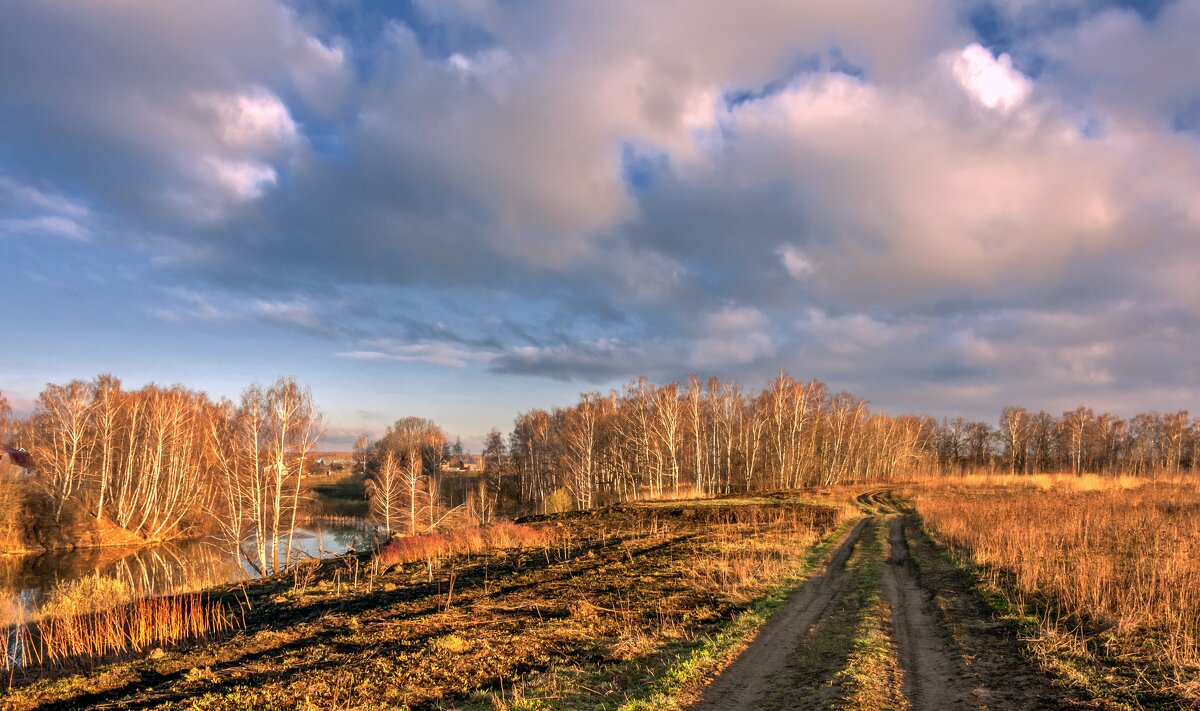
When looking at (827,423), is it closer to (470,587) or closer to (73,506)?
(470,587)

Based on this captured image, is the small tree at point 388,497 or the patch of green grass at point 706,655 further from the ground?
the patch of green grass at point 706,655

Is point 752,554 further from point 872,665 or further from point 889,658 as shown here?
point 872,665

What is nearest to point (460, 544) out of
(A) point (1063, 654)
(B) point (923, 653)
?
(B) point (923, 653)

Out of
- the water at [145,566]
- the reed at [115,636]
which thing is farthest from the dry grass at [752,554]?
the water at [145,566]

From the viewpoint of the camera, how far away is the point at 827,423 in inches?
3118

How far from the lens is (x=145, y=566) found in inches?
1501

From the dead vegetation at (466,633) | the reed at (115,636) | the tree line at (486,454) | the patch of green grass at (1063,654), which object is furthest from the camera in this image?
the tree line at (486,454)

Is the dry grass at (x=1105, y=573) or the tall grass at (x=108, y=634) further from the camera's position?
the tall grass at (x=108, y=634)

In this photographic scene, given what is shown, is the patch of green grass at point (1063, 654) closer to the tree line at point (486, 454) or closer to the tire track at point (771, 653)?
the tire track at point (771, 653)

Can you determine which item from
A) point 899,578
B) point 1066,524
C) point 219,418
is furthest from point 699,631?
point 219,418

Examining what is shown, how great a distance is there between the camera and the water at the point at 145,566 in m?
30.5

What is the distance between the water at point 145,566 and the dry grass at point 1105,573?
27275 mm

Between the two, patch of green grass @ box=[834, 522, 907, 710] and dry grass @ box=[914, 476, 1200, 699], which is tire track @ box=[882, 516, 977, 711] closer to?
patch of green grass @ box=[834, 522, 907, 710]

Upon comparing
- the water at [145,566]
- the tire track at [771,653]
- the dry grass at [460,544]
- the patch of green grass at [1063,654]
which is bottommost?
the water at [145,566]
